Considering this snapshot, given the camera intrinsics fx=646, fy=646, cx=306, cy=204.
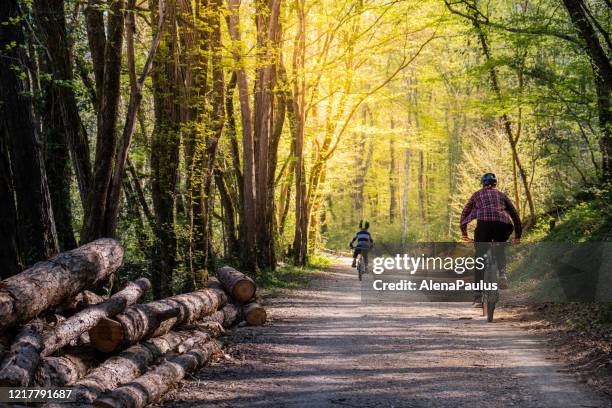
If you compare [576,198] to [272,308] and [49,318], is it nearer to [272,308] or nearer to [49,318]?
[272,308]

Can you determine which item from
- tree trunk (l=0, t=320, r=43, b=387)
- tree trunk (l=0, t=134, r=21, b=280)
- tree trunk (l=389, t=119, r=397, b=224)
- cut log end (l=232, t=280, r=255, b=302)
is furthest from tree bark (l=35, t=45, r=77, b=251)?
tree trunk (l=389, t=119, r=397, b=224)

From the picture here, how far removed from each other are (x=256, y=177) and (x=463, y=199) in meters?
17.8

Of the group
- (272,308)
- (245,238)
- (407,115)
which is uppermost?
(407,115)

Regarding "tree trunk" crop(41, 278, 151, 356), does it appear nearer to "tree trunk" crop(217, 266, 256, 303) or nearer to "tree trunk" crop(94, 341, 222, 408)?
"tree trunk" crop(94, 341, 222, 408)

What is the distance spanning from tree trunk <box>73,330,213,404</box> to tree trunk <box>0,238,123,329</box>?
0.94 meters

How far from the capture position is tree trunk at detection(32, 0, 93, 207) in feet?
39.4

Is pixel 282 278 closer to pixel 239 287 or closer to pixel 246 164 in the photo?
pixel 246 164

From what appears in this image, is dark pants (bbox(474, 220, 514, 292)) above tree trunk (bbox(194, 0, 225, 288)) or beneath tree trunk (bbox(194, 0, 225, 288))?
beneath

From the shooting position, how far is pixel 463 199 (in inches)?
1369

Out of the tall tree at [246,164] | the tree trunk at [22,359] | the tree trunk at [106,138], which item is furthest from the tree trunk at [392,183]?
the tree trunk at [22,359]

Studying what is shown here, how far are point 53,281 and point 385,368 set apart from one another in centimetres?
389

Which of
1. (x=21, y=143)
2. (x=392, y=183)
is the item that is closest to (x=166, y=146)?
(x=21, y=143)

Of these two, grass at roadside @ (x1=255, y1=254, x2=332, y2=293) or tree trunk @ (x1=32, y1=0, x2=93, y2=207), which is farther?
grass at roadside @ (x1=255, y1=254, x2=332, y2=293)

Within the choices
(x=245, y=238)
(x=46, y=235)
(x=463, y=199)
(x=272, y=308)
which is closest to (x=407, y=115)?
(x=463, y=199)
